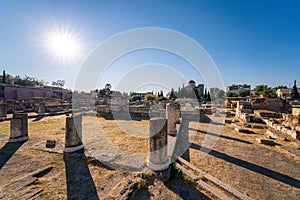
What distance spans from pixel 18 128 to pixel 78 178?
183 inches

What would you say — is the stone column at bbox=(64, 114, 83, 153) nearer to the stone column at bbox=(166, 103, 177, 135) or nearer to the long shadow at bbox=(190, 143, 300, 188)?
the stone column at bbox=(166, 103, 177, 135)

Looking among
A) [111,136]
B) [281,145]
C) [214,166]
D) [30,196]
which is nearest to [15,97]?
[111,136]

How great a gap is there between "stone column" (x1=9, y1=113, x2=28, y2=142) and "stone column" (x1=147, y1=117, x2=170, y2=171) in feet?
19.2

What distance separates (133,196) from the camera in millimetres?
3010

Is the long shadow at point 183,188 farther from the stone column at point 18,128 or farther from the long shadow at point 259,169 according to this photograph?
the stone column at point 18,128

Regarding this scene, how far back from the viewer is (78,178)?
3.63 metres

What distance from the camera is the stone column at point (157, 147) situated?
13.2 feet

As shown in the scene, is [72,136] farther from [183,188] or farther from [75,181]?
[183,188]

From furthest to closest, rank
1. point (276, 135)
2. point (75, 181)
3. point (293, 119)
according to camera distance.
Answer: point (293, 119)
point (276, 135)
point (75, 181)

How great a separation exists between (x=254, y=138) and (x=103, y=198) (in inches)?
291

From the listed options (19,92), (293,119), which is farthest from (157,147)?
(19,92)

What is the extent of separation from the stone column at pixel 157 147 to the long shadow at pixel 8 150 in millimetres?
4209

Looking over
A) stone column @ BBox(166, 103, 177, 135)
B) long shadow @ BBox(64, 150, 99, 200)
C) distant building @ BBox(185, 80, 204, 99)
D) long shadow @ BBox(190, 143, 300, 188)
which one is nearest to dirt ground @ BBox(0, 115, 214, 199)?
long shadow @ BBox(64, 150, 99, 200)

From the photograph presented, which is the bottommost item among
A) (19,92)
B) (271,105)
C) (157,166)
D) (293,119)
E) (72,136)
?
(157,166)
